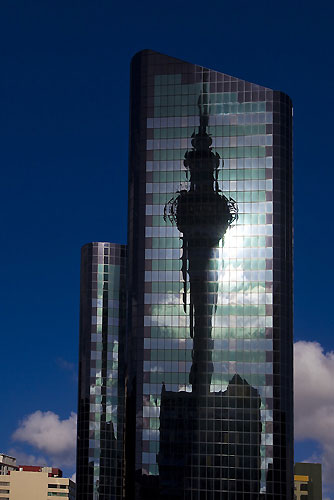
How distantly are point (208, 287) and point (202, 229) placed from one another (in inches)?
397

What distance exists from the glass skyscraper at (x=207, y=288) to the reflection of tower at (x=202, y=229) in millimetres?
170

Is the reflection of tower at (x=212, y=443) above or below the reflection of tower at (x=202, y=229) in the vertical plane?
below

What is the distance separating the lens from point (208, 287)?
179m

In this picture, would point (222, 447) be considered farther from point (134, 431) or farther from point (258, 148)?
point (258, 148)

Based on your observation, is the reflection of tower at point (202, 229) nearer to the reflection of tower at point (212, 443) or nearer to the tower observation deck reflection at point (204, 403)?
the tower observation deck reflection at point (204, 403)

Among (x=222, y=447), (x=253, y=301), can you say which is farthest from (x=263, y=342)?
(x=222, y=447)

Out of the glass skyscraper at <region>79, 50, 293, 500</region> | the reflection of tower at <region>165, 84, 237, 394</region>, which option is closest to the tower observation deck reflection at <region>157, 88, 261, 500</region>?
the reflection of tower at <region>165, 84, 237, 394</region>

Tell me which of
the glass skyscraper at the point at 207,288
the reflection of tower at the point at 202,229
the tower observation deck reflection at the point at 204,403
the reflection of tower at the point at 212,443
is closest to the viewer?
the reflection of tower at the point at 212,443

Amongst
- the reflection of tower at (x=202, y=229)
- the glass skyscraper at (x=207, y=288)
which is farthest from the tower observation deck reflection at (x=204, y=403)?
the glass skyscraper at (x=207, y=288)

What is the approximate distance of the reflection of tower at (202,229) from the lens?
176 meters

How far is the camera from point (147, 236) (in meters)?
182

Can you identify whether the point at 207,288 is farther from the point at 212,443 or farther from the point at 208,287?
the point at 212,443

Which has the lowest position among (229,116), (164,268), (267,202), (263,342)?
(263,342)

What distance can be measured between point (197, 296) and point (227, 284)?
535 centimetres
